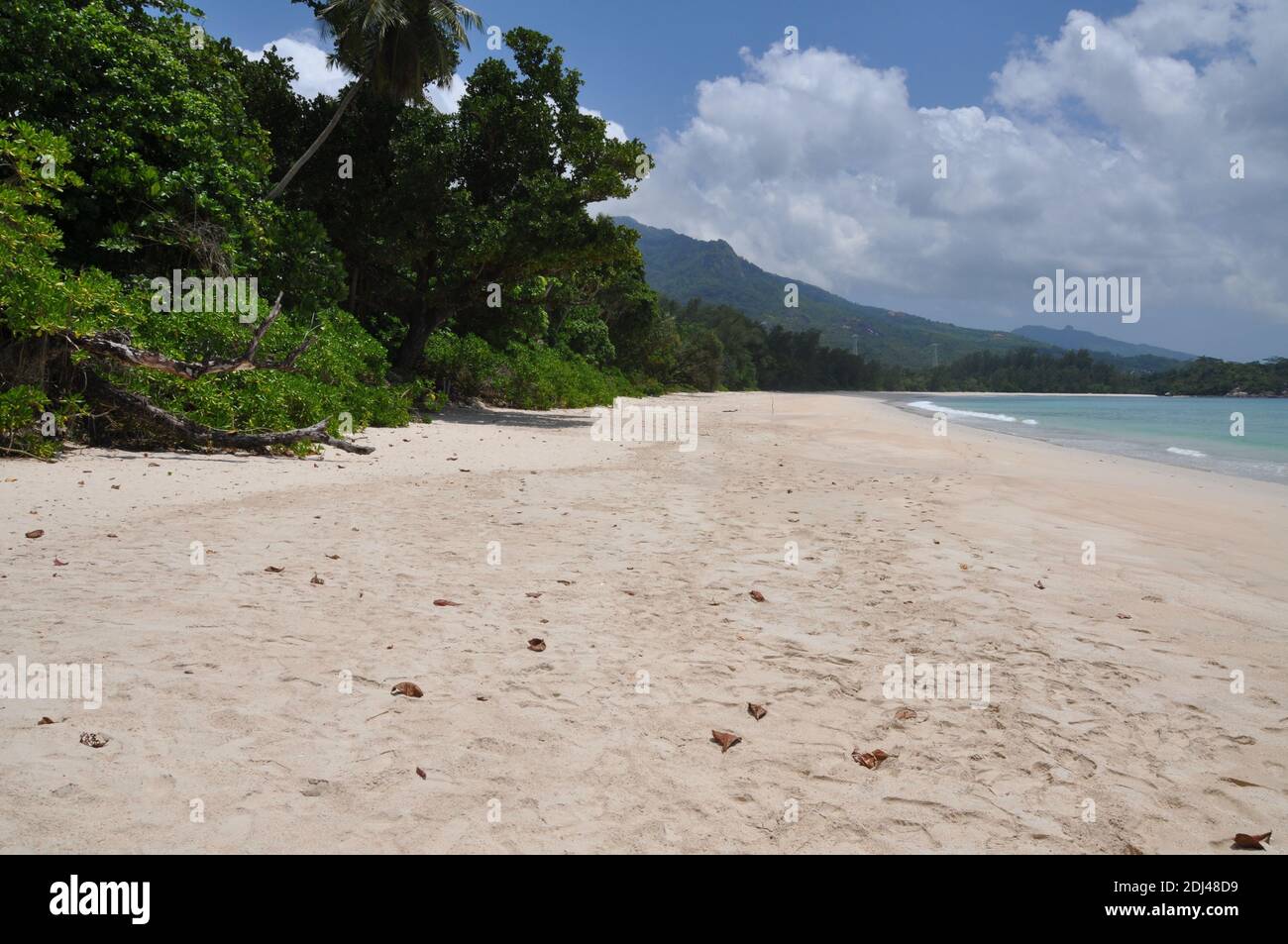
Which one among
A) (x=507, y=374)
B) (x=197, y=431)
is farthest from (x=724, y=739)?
(x=507, y=374)

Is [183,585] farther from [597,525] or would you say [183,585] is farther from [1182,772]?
[1182,772]

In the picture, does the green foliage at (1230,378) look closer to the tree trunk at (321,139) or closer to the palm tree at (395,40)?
the palm tree at (395,40)

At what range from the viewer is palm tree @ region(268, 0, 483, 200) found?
22.0m

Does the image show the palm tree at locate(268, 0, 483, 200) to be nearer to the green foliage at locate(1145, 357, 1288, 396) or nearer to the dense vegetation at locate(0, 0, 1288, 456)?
the dense vegetation at locate(0, 0, 1288, 456)

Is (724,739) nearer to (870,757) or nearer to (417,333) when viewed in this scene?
(870,757)

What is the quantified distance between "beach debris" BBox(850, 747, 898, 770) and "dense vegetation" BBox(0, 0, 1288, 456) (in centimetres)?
1051

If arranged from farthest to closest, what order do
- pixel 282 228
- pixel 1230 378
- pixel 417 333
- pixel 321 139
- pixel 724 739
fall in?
pixel 1230 378 → pixel 417 333 → pixel 321 139 → pixel 282 228 → pixel 724 739

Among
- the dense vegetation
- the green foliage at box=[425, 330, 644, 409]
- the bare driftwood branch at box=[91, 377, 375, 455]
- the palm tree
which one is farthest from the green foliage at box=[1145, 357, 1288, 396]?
the bare driftwood branch at box=[91, 377, 375, 455]

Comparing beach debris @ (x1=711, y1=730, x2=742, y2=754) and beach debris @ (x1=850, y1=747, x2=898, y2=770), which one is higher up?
beach debris @ (x1=711, y1=730, x2=742, y2=754)

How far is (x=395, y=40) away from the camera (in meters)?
23.1

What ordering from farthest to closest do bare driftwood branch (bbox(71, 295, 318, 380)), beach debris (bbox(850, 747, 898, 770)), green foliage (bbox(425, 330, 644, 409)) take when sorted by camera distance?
green foliage (bbox(425, 330, 644, 409))
bare driftwood branch (bbox(71, 295, 318, 380))
beach debris (bbox(850, 747, 898, 770))

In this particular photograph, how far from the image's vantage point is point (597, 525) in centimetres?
761

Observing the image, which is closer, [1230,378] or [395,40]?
[395,40]

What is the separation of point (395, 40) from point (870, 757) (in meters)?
27.1
